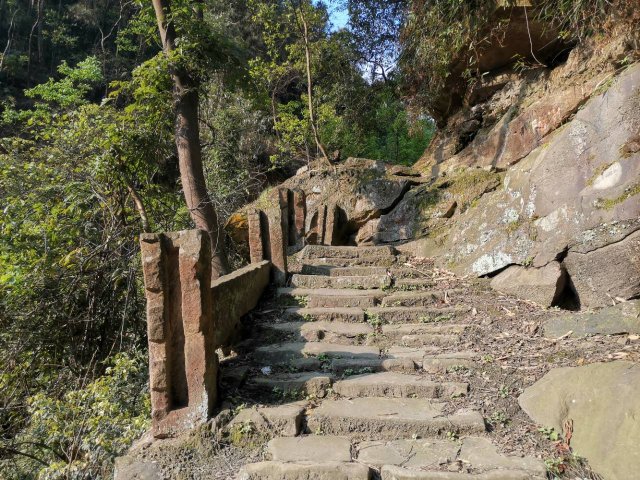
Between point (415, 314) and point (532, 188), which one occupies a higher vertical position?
point (532, 188)

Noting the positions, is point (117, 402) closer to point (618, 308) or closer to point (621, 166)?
point (618, 308)

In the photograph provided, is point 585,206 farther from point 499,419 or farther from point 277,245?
point 277,245

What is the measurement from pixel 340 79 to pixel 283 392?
12960mm

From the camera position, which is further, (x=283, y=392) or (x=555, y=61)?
(x=555, y=61)

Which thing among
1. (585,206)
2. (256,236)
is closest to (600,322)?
(585,206)

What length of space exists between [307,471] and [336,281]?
355 centimetres

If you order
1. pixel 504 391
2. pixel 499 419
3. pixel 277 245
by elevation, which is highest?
pixel 277 245

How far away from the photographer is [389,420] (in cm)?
337

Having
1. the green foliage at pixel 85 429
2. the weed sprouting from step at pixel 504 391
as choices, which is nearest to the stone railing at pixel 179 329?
the green foliage at pixel 85 429

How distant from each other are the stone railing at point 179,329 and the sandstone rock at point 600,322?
10.9ft

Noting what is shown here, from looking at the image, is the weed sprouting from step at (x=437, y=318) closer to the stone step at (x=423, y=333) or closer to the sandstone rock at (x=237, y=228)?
the stone step at (x=423, y=333)

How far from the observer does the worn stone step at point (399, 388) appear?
3.73m

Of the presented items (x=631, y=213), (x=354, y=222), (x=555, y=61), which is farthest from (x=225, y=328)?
(x=555, y=61)

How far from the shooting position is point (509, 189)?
6.18 m
